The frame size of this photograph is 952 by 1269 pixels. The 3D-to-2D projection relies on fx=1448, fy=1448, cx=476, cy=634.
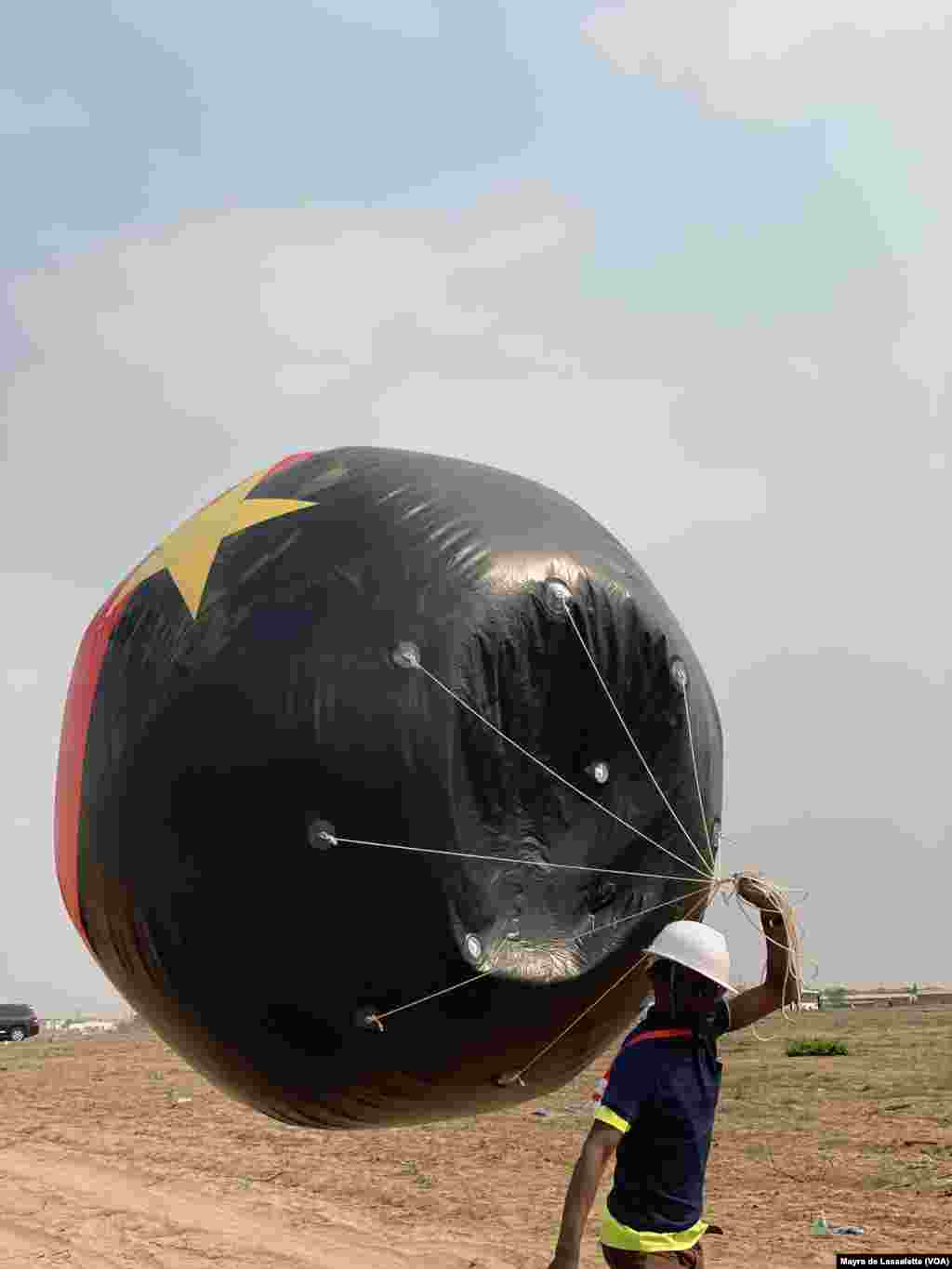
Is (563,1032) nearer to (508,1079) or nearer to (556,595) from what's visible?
(508,1079)

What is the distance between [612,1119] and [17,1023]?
35612 mm

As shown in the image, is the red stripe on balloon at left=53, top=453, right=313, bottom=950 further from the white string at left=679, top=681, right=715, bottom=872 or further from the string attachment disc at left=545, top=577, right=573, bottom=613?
the white string at left=679, top=681, right=715, bottom=872

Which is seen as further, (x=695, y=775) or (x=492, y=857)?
(x=695, y=775)

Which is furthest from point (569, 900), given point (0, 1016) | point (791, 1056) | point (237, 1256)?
point (0, 1016)

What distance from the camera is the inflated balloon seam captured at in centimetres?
507

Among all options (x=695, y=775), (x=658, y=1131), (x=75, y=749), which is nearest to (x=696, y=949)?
(x=658, y=1131)

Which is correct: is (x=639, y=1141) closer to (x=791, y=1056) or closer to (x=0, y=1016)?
(x=791, y=1056)

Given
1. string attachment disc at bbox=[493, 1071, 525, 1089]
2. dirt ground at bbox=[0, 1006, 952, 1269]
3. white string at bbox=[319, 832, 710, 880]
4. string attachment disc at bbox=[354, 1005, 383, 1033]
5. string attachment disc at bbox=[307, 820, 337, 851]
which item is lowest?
dirt ground at bbox=[0, 1006, 952, 1269]

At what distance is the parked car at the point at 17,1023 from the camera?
36750mm

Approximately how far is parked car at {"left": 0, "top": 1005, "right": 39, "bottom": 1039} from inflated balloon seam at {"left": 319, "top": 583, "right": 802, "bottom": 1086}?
34.4 metres

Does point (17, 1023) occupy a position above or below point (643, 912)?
below

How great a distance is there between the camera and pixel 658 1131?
457cm

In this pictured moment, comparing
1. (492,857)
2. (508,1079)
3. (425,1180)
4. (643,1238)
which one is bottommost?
(425,1180)

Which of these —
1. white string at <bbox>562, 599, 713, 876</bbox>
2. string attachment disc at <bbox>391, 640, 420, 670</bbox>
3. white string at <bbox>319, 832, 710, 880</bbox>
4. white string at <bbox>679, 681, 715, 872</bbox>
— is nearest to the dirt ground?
white string at <bbox>679, 681, 715, 872</bbox>
